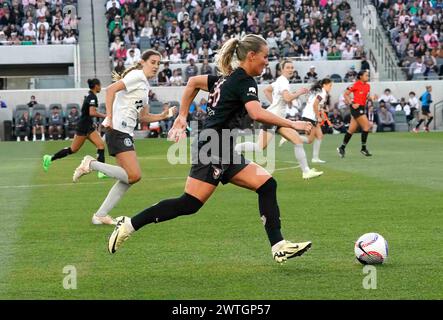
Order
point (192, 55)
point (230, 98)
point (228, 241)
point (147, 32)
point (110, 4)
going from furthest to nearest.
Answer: point (110, 4) → point (147, 32) → point (192, 55) → point (228, 241) → point (230, 98)

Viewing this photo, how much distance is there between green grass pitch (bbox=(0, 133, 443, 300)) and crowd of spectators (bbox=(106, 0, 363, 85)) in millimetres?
24405

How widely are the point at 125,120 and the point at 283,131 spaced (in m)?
7.31

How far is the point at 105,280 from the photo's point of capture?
8812 millimetres

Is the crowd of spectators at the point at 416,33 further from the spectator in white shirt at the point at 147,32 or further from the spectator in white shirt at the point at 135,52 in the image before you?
the spectator in white shirt at the point at 135,52

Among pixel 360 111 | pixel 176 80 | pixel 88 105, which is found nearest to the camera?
pixel 88 105

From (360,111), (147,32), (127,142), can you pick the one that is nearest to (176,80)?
(147,32)

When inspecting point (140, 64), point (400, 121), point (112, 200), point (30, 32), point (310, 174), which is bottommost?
point (400, 121)

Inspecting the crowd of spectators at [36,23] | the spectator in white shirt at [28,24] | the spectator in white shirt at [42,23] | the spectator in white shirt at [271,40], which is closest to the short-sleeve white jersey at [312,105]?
the spectator in white shirt at [271,40]

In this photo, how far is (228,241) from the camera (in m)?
11.2

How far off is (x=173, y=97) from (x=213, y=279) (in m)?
34.3

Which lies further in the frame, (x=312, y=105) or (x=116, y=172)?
(x=312, y=105)

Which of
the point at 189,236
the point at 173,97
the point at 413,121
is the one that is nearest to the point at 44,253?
→ the point at 189,236

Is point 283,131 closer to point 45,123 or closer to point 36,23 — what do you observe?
point 45,123

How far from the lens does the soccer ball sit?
30.7ft
